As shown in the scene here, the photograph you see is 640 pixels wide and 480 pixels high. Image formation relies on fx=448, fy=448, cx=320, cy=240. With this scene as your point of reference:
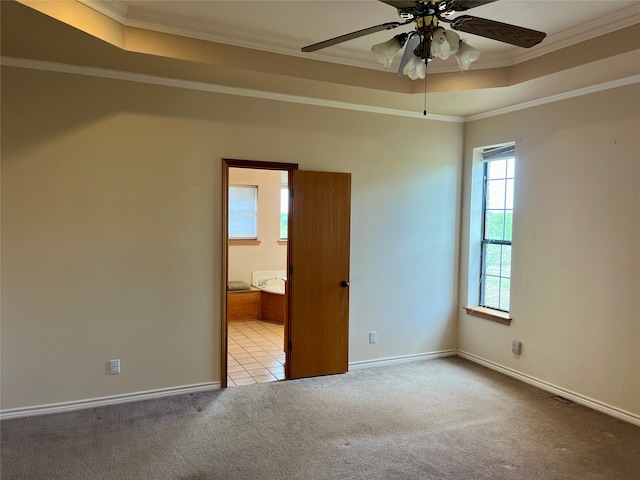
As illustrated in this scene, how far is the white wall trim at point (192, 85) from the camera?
3215 millimetres

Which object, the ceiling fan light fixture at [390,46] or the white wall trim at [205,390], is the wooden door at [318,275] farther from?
the ceiling fan light fixture at [390,46]

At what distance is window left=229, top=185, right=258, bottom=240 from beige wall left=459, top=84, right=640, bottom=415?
3998 mm

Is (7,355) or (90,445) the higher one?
(7,355)

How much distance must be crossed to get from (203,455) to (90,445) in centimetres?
77

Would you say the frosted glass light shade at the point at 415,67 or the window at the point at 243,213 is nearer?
the frosted glass light shade at the point at 415,67

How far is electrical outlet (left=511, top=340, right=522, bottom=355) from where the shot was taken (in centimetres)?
425

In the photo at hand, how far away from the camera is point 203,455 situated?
9.23 feet

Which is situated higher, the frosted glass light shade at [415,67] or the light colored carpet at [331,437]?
the frosted glass light shade at [415,67]

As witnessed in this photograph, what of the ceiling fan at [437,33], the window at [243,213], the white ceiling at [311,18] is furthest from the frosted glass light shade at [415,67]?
the window at [243,213]

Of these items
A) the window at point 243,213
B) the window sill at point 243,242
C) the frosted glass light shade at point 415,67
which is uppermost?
the frosted glass light shade at point 415,67

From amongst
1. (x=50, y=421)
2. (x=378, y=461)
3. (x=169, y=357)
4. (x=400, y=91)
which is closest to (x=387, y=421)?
(x=378, y=461)

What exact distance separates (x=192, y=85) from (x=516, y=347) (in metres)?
3.77

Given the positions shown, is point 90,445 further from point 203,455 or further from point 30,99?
point 30,99

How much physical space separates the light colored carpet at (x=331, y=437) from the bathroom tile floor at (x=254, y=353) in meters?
0.29
